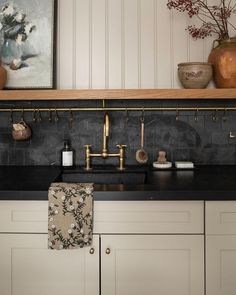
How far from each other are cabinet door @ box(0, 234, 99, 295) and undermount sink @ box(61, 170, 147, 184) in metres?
0.55

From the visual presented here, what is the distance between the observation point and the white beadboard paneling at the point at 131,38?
2.02m

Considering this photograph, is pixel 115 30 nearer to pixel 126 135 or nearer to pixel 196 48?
pixel 196 48

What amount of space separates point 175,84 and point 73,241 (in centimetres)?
110

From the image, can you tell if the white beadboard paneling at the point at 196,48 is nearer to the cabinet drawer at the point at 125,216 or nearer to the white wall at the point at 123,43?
the white wall at the point at 123,43

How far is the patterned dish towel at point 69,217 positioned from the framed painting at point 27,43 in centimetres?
78

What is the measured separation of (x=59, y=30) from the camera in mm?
2025

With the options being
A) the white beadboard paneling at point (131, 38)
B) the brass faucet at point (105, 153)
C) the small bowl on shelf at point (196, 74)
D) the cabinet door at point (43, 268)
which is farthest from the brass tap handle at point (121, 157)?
the cabinet door at point (43, 268)

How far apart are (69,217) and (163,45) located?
1.17 metres

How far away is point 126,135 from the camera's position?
2084 millimetres

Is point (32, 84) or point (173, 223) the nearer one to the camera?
point (173, 223)

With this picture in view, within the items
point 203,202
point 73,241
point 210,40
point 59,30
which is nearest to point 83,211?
point 73,241

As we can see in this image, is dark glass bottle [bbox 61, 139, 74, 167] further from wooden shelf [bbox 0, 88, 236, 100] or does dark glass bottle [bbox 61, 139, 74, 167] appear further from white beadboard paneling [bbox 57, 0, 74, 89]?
white beadboard paneling [bbox 57, 0, 74, 89]

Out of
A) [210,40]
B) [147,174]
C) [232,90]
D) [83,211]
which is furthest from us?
[210,40]

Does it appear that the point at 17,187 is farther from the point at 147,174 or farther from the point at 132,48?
the point at 132,48
